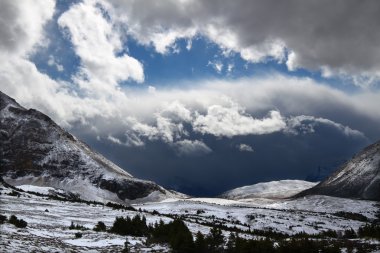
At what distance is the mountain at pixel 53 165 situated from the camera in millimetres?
161250

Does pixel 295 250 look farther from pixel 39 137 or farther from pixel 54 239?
pixel 39 137

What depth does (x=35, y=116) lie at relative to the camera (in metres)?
198

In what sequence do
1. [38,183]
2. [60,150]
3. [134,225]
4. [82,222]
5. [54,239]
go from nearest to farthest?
[54,239], [134,225], [82,222], [38,183], [60,150]

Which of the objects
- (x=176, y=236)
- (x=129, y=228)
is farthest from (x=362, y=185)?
(x=176, y=236)

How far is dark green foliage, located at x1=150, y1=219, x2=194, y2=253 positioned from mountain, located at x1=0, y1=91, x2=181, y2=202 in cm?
12365

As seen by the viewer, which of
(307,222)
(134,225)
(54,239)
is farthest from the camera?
(307,222)

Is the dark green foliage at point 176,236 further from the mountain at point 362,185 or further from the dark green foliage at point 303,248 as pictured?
the mountain at point 362,185

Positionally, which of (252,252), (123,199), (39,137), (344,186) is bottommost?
(252,252)

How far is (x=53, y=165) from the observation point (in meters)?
172

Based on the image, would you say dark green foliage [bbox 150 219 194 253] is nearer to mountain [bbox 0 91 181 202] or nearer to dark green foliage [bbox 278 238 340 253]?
dark green foliage [bbox 278 238 340 253]

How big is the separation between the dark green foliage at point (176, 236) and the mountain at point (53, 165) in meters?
124

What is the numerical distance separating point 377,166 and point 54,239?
190 metres

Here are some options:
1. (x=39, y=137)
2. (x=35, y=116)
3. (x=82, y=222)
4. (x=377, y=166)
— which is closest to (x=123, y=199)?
(x=39, y=137)

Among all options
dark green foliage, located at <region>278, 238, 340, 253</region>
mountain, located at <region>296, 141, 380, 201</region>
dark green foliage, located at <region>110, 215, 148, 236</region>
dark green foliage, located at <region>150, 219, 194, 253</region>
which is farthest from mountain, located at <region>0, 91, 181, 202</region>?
dark green foliage, located at <region>278, 238, 340, 253</region>
